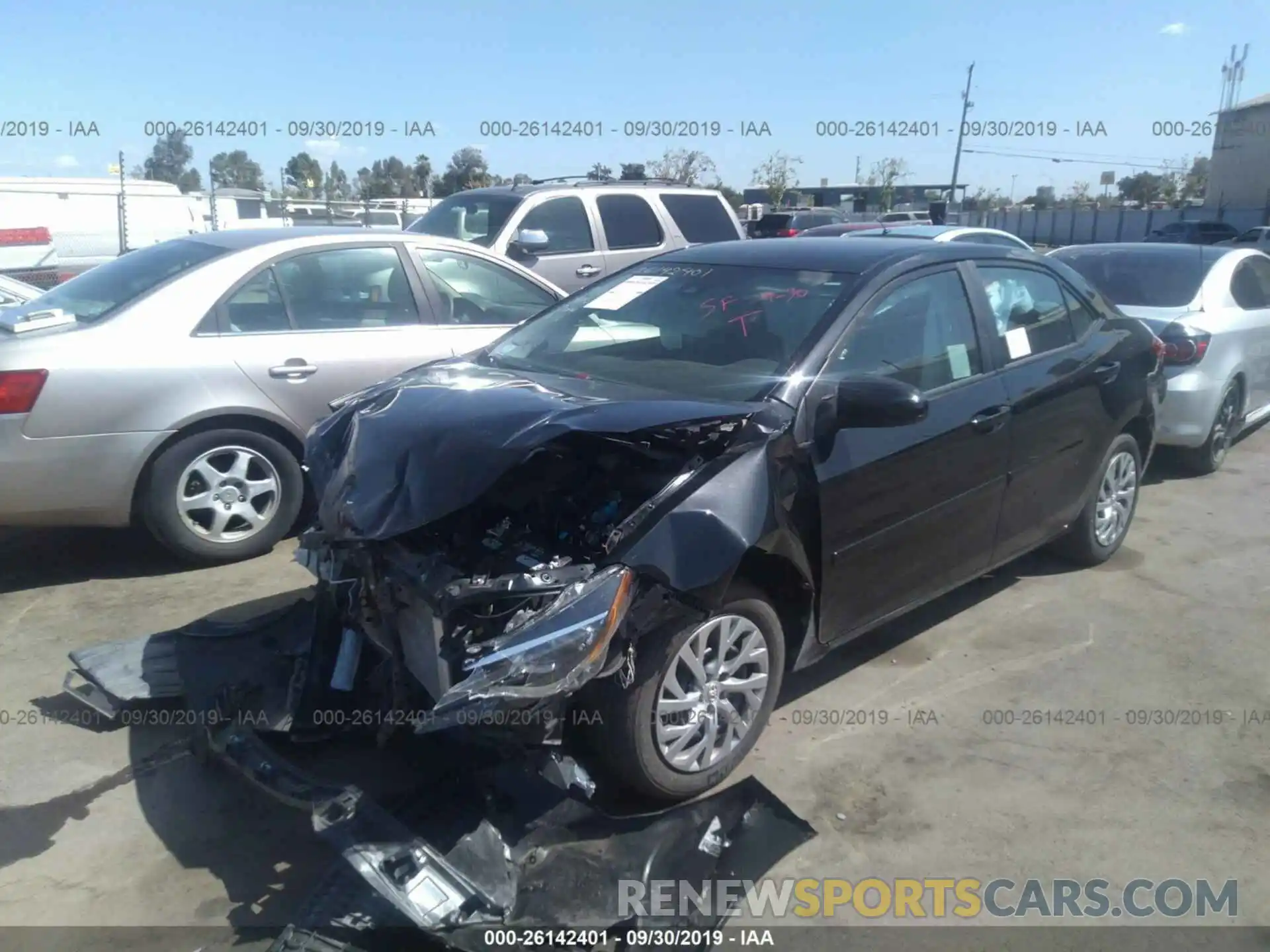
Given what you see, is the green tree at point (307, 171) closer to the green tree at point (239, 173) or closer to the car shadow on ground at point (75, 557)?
the green tree at point (239, 173)

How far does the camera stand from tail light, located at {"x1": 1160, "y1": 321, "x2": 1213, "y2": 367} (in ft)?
22.5

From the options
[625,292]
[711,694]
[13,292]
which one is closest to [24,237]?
[13,292]

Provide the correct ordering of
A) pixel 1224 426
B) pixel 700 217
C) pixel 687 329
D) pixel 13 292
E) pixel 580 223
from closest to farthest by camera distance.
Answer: pixel 687 329 → pixel 1224 426 → pixel 13 292 → pixel 580 223 → pixel 700 217

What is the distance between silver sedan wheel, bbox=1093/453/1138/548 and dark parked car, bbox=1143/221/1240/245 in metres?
27.1

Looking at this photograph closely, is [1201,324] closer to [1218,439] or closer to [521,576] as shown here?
[1218,439]

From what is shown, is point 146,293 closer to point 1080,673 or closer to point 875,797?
point 875,797

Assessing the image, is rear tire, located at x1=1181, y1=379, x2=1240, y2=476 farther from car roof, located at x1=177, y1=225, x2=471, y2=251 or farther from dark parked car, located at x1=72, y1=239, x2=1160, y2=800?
car roof, located at x1=177, y1=225, x2=471, y2=251

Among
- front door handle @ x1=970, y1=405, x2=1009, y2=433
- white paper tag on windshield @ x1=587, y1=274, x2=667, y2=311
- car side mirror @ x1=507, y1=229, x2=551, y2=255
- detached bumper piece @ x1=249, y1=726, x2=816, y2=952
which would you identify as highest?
car side mirror @ x1=507, y1=229, x2=551, y2=255

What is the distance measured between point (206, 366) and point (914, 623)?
3.64 metres

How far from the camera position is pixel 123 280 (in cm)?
539

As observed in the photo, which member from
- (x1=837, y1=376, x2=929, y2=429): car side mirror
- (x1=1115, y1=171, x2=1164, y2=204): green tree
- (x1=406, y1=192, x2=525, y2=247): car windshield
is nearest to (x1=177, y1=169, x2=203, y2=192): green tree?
(x1=406, y1=192, x2=525, y2=247): car windshield

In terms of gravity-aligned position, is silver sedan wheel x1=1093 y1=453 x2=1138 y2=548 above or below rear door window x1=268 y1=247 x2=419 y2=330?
below

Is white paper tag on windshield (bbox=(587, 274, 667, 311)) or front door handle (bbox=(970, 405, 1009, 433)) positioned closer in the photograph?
front door handle (bbox=(970, 405, 1009, 433))

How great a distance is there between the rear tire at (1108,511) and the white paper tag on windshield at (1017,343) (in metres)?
0.95
